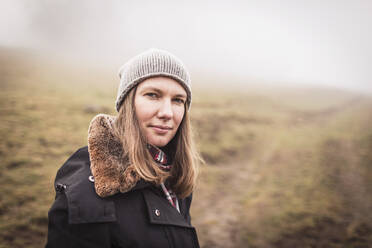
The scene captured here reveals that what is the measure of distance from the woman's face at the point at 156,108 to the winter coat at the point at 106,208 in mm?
372

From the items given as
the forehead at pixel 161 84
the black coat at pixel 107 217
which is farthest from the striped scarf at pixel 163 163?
the forehead at pixel 161 84

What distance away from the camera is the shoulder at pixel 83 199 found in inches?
66.9

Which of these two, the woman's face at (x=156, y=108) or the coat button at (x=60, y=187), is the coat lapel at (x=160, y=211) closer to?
the woman's face at (x=156, y=108)

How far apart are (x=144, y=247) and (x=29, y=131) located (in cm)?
1458

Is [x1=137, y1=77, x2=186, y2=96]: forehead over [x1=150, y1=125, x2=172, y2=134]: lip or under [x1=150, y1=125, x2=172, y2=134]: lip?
over

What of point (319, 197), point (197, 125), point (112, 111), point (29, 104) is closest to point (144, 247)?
point (319, 197)

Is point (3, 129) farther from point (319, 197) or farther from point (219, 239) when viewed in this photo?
point (319, 197)

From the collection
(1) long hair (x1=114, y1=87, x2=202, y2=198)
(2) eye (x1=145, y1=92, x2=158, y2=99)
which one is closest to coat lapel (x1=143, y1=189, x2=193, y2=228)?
(1) long hair (x1=114, y1=87, x2=202, y2=198)

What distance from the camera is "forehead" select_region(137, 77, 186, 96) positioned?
7.77 ft

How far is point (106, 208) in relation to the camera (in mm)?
1796

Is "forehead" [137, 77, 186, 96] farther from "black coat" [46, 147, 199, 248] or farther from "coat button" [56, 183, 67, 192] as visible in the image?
"coat button" [56, 183, 67, 192]

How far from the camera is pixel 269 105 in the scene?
3734 cm

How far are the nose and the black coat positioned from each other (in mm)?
738

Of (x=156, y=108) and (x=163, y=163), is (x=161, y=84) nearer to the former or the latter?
(x=156, y=108)
